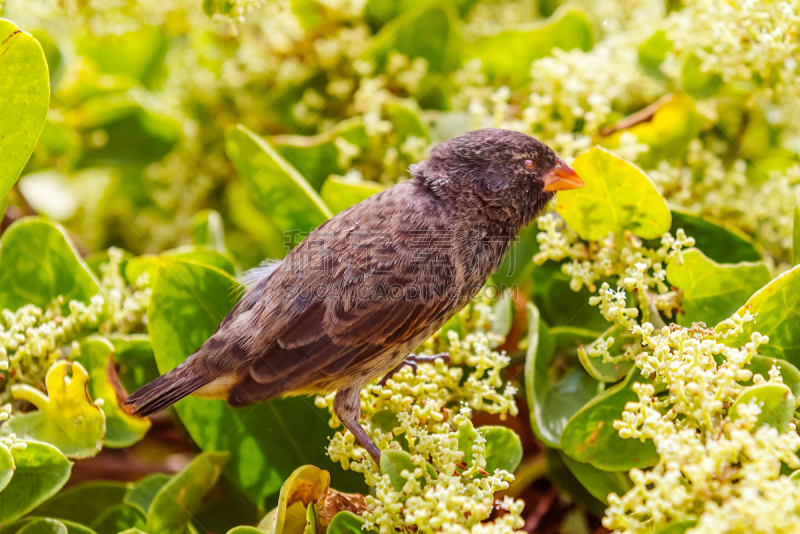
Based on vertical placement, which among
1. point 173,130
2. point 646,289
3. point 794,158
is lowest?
point 794,158

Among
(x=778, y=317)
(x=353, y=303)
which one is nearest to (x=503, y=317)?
(x=353, y=303)

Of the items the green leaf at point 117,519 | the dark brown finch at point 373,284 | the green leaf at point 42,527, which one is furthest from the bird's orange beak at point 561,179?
the green leaf at point 42,527

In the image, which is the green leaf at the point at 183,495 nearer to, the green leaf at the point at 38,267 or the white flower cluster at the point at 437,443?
the white flower cluster at the point at 437,443

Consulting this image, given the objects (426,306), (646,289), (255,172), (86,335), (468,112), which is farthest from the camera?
(468,112)

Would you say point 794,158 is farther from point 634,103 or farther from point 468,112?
point 468,112

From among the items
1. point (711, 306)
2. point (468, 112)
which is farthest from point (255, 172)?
point (711, 306)

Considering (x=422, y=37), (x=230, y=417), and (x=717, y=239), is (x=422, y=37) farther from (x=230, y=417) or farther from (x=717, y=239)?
(x=230, y=417)

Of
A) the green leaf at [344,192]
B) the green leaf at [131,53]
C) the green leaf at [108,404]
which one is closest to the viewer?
the green leaf at [108,404]
